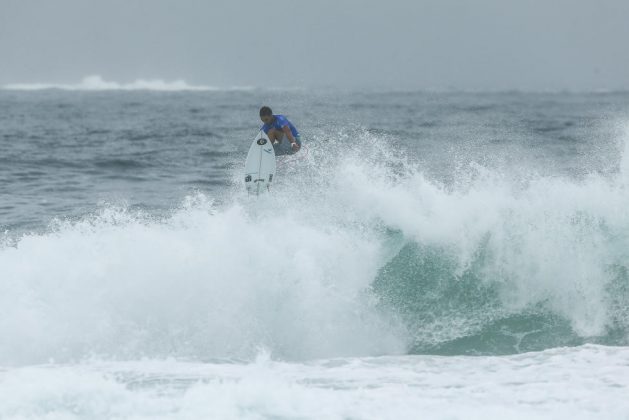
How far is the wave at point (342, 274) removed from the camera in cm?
1004

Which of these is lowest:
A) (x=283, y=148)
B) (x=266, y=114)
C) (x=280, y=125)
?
(x=283, y=148)

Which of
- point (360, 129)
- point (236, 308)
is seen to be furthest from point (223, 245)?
point (360, 129)

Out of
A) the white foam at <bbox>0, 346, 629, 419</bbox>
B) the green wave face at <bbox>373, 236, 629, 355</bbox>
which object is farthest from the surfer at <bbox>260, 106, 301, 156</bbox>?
the white foam at <bbox>0, 346, 629, 419</bbox>

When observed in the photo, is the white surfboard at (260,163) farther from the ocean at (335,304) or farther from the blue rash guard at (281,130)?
the ocean at (335,304)

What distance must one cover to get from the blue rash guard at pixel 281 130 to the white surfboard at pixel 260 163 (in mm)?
106

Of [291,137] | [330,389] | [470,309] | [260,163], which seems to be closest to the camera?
[330,389]

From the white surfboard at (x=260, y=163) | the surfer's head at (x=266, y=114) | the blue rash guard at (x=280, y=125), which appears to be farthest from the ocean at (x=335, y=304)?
the surfer's head at (x=266, y=114)

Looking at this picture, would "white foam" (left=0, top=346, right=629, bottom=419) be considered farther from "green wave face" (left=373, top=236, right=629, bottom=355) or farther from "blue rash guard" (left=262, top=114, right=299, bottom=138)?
"blue rash guard" (left=262, top=114, right=299, bottom=138)

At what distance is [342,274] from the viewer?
11164mm

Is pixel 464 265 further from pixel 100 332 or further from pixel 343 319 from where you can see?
pixel 100 332

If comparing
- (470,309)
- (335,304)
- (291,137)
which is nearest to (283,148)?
(291,137)

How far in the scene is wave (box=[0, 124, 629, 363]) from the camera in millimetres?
10039

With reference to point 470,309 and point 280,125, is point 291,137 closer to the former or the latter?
point 280,125

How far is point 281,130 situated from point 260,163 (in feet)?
1.90
